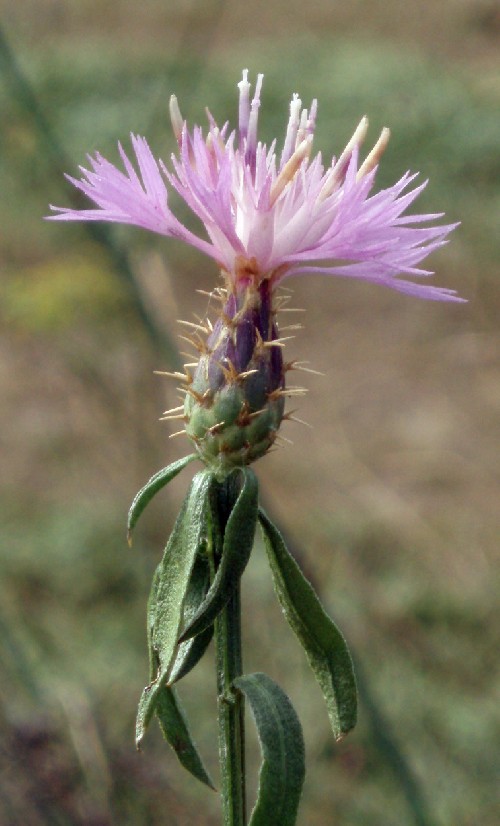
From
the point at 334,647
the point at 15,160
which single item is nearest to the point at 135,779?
the point at 334,647

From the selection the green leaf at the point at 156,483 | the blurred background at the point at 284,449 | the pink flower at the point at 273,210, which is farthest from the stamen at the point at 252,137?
the blurred background at the point at 284,449

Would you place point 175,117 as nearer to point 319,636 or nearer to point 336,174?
point 336,174

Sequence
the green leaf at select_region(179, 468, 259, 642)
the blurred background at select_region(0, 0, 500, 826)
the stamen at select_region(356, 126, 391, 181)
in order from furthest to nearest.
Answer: the blurred background at select_region(0, 0, 500, 826) → the stamen at select_region(356, 126, 391, 181) → the green leaf at select_region(179, 468, 259, 642)

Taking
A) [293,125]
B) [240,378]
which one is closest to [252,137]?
[293,125]

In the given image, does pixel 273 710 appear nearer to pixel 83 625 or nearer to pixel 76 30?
pixel 83 625

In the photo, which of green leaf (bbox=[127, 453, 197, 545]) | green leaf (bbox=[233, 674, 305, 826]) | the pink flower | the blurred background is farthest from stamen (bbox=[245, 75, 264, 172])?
the blurred background

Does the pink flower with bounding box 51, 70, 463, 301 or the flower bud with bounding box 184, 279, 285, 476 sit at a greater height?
the pink flower with bounding box 51, 70, 463, 301

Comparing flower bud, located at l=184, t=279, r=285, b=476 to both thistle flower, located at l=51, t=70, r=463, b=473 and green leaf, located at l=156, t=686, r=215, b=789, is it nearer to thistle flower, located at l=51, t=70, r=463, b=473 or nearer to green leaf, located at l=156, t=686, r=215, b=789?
thistle flower, located at l=51, t=70, r=463, b=473
